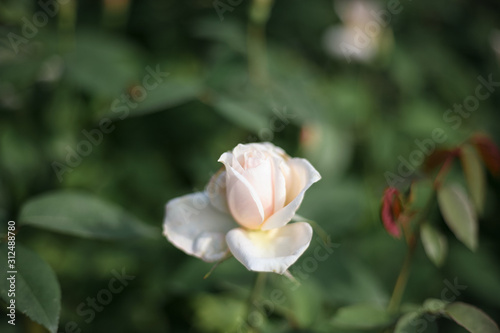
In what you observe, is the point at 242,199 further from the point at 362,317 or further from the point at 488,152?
the point at 488,152

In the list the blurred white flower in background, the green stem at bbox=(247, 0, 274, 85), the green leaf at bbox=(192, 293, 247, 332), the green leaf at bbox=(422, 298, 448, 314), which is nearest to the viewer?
the green leaf at bbox=(422, 298, 448, 314)

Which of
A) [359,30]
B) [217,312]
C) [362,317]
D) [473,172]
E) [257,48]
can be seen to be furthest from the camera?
[359,30]

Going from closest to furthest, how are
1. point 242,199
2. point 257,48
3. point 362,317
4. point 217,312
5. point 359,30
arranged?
point 242,199, point 362,317, point 217,312, point 257,48, point 359,30

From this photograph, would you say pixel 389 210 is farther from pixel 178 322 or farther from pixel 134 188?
pixel 134 188

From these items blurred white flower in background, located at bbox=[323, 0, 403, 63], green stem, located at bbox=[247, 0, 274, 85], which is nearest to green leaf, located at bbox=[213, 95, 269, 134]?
green stem, located at bbox=[247, 0, 274, 85]

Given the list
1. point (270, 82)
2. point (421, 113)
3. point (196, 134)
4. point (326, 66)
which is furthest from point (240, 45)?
point (421, 113)

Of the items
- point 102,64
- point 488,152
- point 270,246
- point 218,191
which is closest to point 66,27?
point 102,64

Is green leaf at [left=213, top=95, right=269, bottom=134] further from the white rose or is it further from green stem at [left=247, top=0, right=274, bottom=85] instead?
the white rose
